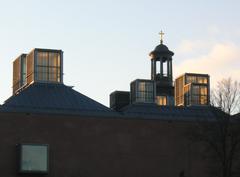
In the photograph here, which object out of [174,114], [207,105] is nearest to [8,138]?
[174,114]

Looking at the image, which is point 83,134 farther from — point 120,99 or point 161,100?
point 161,100

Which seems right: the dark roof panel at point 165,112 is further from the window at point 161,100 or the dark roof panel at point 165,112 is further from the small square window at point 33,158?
the window at point 161,100

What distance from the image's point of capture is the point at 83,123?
70.8 m

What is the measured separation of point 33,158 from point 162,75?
127 ft

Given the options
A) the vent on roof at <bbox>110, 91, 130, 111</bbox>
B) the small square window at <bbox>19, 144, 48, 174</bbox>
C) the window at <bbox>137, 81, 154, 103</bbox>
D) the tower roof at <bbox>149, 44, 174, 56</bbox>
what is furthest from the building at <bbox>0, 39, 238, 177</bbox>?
the tower roof at <bbox>149, 44, 174, 56</bbox>

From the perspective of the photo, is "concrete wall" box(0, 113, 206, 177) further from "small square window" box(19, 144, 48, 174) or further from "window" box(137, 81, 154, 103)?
"window" box(137, 81, 154, 103)

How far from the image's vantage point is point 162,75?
4031 inches

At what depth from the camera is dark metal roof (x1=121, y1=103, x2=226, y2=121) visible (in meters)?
74.6

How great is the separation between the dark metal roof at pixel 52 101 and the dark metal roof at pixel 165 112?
3.18 metres

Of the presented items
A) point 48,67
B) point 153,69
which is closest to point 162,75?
point 153,69

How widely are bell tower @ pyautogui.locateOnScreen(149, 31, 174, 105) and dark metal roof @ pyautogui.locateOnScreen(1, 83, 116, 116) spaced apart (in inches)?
1113

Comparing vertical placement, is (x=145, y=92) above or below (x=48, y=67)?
below

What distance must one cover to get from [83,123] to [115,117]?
327 cm

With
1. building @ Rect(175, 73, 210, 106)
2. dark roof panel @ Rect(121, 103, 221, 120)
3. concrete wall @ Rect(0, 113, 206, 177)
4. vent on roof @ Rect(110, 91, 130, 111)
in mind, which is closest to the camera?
concrete wall @ Rect(0, 113, 206, 177)
